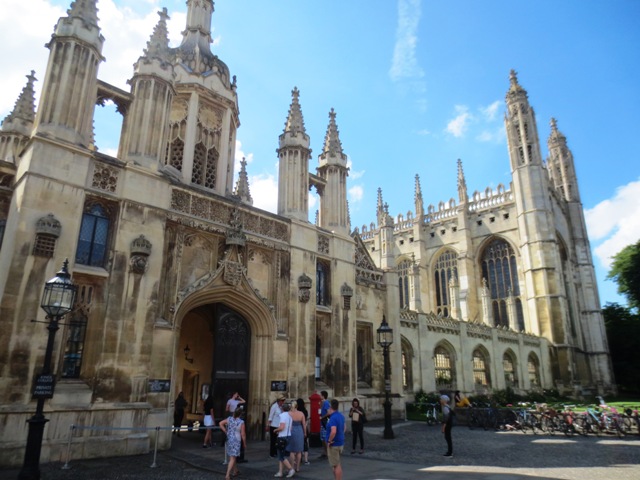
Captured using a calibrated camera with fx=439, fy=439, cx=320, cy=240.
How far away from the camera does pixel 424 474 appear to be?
8664mm

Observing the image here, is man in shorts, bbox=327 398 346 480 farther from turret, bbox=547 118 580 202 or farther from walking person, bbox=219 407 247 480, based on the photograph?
turret, bbox=547 118 580 202

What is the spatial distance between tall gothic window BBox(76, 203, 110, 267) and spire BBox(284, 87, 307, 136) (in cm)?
842

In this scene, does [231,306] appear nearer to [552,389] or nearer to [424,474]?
[424,474]

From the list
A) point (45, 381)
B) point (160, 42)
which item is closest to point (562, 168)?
point (160, 42)

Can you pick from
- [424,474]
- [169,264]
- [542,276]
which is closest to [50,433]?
[169,264]

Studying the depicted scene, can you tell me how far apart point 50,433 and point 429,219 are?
50475 mm

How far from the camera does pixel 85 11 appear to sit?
12.3 metres

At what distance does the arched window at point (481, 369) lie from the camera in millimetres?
32188

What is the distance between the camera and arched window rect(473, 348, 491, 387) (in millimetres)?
32188

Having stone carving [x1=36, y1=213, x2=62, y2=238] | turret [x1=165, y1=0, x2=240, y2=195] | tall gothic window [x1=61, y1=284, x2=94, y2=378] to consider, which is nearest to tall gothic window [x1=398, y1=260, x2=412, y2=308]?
turret [x1=165, y1=0, x2=240, y2=195]

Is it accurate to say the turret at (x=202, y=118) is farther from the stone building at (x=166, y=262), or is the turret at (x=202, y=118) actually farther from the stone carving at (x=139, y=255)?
the stone carving at (x=139, y=255)

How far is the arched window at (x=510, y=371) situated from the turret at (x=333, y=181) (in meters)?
23.5

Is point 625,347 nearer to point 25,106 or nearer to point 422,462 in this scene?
point 422,462

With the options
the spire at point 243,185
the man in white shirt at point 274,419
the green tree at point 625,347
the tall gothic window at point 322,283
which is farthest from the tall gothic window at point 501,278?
the man in white shirt at point 274,419
